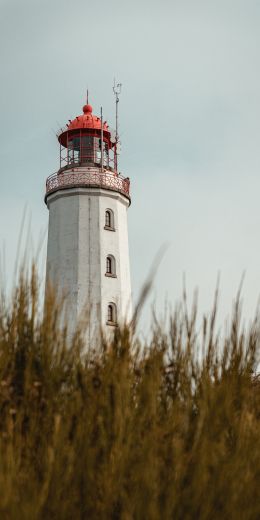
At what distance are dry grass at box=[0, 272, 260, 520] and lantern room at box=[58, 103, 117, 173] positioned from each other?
21203 mm

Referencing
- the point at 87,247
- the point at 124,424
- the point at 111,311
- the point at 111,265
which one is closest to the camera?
the point at 124,424

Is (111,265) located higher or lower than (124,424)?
higher

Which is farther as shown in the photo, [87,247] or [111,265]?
[111,265]

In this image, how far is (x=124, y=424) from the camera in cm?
645

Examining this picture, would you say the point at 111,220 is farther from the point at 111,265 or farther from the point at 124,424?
the point at 124,424

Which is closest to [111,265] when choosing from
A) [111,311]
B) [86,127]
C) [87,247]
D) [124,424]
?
[87,247]

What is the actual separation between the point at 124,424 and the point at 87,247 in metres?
20.7

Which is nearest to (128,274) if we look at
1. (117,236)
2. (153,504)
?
(117,236)

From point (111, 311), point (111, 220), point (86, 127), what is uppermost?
point (86, 127)

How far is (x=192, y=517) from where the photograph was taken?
6.20 metres

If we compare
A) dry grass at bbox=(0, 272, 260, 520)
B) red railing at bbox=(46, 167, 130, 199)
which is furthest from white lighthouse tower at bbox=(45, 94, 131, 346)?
dry grass at bbox=(0, 272, 260, 520)

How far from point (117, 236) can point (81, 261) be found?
193 centimetres

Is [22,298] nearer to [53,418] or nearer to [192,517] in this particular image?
[53,418]

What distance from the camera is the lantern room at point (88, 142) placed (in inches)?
1117
